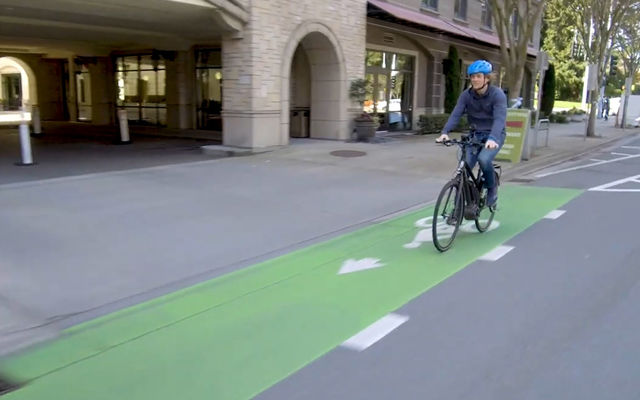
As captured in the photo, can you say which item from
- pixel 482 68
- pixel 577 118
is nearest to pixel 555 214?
pixel 482 68

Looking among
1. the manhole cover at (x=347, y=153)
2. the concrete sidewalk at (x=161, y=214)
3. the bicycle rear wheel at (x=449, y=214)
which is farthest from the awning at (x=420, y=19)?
the bicycle rear wheel at (x=449, y=214)

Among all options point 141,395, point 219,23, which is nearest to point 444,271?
point 141,395

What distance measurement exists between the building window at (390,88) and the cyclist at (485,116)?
43.0ft

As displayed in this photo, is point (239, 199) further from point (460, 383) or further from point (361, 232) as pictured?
point (460, 383)

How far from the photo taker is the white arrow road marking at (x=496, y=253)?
5926 mm

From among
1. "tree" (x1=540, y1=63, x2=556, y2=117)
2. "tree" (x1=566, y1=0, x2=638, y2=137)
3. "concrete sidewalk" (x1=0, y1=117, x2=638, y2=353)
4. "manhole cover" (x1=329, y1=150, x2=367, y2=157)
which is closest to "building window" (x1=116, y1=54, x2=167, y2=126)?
"concrete sidewalk" (x1=0, y1=117, x2=638, y2=353)

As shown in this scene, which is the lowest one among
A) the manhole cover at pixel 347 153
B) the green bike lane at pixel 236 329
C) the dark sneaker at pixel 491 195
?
the green bike lane at pixel 236 329

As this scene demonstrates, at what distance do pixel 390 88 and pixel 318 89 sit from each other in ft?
18.1

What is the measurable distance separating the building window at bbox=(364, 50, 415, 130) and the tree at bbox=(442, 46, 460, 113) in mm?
1514

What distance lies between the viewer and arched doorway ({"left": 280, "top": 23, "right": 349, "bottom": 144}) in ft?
52.7

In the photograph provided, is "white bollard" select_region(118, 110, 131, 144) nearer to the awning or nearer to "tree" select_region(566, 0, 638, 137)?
the awning

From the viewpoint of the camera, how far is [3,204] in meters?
7.88

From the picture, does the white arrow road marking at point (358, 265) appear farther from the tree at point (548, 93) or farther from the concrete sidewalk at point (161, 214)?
the tree at point (548, 93)

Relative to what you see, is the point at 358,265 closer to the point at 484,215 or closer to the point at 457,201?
the point at 457,201
